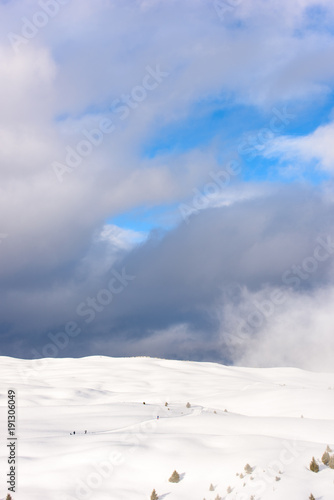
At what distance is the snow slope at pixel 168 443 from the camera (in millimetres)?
12375

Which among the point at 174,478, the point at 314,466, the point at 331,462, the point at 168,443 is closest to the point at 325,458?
the point at 331,462

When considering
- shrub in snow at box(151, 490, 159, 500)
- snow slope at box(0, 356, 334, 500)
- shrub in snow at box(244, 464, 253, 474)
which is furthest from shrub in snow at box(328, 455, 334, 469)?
shrub in snow at box(151, 490, 159, 500)

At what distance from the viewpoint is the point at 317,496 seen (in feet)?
38.7

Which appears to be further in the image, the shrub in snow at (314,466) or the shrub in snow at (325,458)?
the shrub in snow at (325,458)

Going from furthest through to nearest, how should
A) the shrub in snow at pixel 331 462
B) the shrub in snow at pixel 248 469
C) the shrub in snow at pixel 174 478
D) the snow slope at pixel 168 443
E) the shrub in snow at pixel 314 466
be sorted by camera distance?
the shrub in snow at pixel 331 462
the shrub in snow at pixel 314 466
the shrub in snow at pixel 248 469
the shrub in snow at pixel 174 478
the snow slope at pixel 168 443

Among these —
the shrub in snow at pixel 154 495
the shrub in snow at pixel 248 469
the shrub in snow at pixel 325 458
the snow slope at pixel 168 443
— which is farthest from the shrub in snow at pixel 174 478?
the shrub in snow at pixel 325 458

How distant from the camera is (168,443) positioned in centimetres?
1541

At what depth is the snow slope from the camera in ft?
40.6

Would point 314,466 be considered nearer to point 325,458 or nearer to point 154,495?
point 325,458

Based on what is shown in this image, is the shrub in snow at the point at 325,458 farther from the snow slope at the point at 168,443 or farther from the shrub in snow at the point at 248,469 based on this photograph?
the shrub in snow at the point at 248,469

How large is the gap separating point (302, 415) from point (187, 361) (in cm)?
2820

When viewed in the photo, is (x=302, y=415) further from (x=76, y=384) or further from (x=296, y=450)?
(x=76, y=384)

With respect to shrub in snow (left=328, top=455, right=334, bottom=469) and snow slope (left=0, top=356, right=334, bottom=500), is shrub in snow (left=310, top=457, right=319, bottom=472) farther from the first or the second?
shrub in snow (left=328, top=455, right=334, bottom=469)

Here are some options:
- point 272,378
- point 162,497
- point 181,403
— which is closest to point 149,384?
point 181,403
